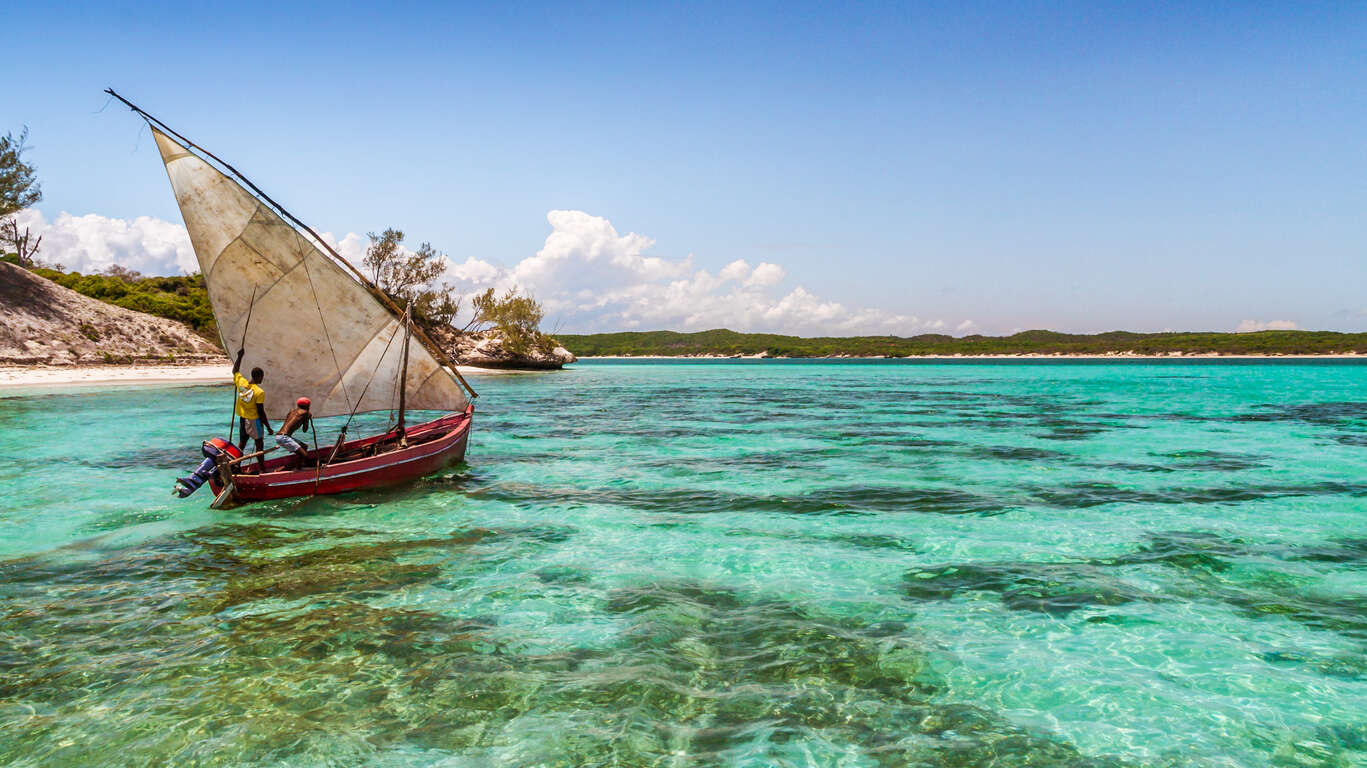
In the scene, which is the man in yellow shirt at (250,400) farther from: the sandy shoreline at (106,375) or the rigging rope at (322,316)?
the sandy shoreline at (106,375)

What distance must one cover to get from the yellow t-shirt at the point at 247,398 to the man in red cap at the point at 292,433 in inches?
30.4

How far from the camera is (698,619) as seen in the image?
9312 millimetres

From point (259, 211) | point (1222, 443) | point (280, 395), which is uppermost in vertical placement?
point (259, 211)

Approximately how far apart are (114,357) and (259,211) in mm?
58723

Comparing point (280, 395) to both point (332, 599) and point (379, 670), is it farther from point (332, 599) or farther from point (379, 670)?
point (379, 670)

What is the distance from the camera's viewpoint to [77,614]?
938 cm

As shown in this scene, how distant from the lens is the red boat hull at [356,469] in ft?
49.9

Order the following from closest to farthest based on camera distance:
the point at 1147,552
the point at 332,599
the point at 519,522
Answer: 1. the point at 332,599
2. the point at 1147,552
3. the point at 519,522

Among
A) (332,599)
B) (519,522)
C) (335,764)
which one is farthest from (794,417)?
(335,764)

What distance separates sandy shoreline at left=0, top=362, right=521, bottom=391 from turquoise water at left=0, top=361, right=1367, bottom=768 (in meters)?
38.8

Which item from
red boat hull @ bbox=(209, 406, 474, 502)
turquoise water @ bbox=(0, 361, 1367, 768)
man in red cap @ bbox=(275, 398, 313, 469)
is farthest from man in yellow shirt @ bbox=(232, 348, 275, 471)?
turquoise water @ bbox=(0, 361, 1367, 768)

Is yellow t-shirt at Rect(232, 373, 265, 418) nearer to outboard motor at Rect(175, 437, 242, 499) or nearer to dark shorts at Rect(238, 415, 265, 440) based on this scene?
dark shorts at Rect(238, 415, 265, 440)

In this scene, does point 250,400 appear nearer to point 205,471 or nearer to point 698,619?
point 205,471

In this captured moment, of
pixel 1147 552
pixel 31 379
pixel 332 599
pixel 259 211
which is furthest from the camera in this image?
pixel 31 379
